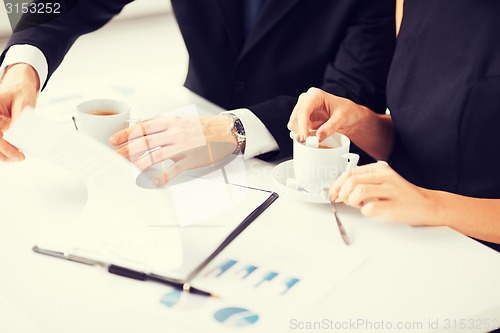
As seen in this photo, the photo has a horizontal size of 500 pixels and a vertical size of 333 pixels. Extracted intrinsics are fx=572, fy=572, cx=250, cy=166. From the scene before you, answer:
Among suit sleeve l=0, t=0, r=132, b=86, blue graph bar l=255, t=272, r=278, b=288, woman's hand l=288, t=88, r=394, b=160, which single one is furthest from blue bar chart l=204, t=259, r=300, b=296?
suit sleeve l=0, t=0, r=132, b=86

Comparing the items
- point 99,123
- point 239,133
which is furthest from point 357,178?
point 99,123

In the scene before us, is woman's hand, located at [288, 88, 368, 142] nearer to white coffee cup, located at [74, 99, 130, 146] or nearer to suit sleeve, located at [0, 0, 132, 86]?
white coffee cup, located at [74, 99, 130, 146]

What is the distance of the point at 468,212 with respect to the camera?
0.75 meters

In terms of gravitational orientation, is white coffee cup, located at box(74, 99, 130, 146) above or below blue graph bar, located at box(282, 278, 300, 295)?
above

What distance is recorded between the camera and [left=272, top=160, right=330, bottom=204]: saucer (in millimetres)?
741

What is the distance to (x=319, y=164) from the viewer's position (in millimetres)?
746

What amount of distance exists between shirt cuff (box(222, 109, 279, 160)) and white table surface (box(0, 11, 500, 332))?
66 mm

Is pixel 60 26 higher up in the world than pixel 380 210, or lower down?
higher up

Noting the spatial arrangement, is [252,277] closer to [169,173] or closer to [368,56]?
[169,173]

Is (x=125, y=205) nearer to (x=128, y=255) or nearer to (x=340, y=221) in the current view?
(x=128, y=255)

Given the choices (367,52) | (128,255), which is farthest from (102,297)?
(367,52)

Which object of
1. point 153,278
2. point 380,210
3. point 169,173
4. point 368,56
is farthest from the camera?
point 368,56

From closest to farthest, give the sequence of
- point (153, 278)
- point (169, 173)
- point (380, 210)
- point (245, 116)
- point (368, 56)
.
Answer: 1. point (153, 278)
2. point (380, 210)
3. point (169, 173)
4. point (245, 116)
5. point (368, 56)

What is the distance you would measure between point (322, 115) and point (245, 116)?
0.12 metres
